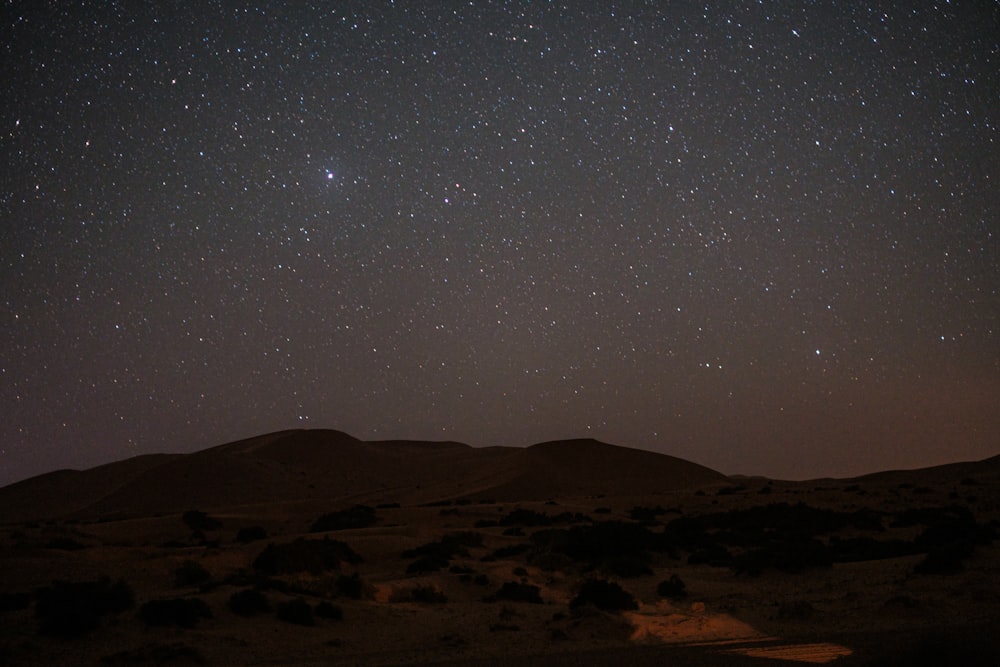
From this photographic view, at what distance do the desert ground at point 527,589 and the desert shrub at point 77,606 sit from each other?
0.04m

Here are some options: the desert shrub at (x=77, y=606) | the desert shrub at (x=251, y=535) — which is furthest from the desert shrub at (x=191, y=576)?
the desert shrub at (x=251, y=535)

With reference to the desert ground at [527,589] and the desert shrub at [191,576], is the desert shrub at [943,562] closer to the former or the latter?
the desert ground at [527,589]

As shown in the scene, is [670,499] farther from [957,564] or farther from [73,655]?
[73,655]

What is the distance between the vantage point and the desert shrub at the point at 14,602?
655 inches

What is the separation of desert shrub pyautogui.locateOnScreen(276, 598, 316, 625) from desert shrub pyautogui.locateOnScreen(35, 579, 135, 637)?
303 cm

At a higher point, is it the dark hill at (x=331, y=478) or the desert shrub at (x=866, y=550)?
the dark hill at (x=331, y=478)

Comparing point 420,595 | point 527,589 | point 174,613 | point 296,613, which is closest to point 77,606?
point 174,613

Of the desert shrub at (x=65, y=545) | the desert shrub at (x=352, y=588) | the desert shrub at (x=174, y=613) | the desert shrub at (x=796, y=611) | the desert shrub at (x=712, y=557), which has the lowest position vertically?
the desert shrub at (x=712, y=557)

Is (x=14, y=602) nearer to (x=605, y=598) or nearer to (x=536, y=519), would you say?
(x=605, y=598)

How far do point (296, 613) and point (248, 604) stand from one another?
112 cm

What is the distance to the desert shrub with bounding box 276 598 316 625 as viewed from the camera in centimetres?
1570

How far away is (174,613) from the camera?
15109 mm

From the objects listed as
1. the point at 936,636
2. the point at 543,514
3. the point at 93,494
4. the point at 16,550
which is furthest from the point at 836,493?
the point at 93,494

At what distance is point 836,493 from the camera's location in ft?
161
